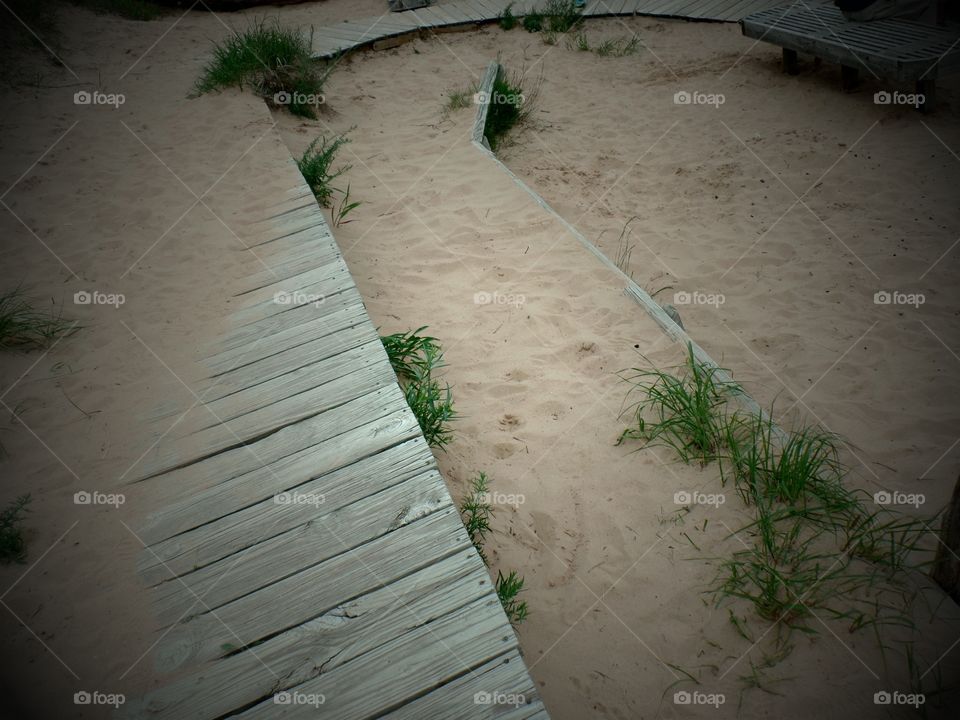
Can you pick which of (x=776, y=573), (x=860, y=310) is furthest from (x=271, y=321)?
(x=860, y=310)

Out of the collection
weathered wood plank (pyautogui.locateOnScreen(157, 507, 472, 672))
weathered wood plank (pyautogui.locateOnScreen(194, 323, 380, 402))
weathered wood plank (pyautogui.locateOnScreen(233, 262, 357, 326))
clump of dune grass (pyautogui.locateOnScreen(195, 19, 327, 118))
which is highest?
clump of dune grass (pyautogui.locateOnScreen(195, 19, 327, 118))

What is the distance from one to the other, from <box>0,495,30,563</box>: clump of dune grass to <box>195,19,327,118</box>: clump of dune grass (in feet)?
15.0

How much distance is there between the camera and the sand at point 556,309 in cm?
185

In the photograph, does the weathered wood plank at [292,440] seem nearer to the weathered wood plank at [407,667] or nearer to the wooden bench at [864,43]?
the weathered wood plank at [407,667]

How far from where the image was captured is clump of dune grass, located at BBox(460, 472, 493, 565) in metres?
2.19

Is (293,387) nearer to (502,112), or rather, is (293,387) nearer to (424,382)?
(424,382)

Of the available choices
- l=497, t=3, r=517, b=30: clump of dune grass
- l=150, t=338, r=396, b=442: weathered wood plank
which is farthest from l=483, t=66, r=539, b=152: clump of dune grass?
l=150, t=338, r=396, b=442: weathered wood plank

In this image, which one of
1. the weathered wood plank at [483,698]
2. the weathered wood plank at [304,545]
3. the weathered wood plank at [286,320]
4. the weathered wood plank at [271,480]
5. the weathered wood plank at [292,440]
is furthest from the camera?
the weathered wood plank at [286,320]

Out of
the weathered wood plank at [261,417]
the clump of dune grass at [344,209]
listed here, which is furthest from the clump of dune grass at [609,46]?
the weathered wood plank at [261,417]

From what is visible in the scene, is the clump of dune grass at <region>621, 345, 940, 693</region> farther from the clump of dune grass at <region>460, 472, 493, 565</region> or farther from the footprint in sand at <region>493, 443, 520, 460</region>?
the clump of dune grass at <region>460, 472, 493, 565</region>

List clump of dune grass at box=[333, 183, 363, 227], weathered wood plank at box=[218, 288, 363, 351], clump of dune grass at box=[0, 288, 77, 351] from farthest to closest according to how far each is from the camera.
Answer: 1. clump of dune grass at box=[333, 183, 363, 227]
2. clump of dune grass at box=[0, 288, 77, 351]
3. weathered wood plank at box=[218, 288, 363, 351]

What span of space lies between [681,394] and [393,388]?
1323mm

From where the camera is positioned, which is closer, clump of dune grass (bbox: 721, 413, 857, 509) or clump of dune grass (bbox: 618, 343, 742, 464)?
clump of dune grass (bbox: 721, 413, 857, 509)

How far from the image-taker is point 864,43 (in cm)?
501
